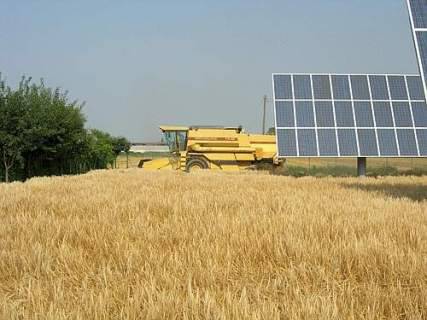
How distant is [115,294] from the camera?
3.65 metres

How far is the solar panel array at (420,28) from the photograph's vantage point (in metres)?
11.6

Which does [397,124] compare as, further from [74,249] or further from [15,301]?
[15,301]

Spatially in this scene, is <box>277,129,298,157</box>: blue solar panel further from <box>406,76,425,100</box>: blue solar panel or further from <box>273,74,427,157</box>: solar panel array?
<box>406,76,425,100</box>: blue solar panel

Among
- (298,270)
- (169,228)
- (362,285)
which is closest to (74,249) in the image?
(169,228)

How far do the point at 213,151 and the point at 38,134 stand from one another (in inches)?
409

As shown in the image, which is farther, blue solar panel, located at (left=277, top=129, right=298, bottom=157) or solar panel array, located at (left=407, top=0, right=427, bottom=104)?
blue solar panel, located at (left=277, top=129, right=298, bottom=157)

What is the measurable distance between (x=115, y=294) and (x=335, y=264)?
207 centimetres

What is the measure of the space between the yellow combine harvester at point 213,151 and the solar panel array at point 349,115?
7945mm

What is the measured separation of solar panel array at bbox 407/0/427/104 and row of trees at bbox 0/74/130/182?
1696 centimetres

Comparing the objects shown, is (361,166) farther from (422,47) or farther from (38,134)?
(38,134)

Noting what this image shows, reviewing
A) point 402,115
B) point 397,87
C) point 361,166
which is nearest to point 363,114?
point 402,115

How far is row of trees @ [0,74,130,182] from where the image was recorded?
22719 millimetres

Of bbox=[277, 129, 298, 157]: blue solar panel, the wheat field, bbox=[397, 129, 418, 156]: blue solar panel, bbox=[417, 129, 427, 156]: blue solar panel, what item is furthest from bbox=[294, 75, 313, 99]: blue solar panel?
the wheat field

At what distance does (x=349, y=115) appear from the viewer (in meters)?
21.6
